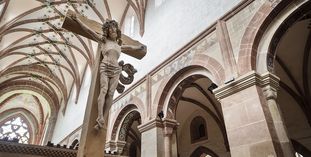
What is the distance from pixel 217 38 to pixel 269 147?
110 inches

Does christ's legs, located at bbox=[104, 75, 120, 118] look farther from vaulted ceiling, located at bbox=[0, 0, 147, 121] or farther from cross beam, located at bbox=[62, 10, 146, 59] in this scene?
vaulted ceiling, located at bbox=[0, 0, 147, 121]

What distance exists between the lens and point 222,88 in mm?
4816

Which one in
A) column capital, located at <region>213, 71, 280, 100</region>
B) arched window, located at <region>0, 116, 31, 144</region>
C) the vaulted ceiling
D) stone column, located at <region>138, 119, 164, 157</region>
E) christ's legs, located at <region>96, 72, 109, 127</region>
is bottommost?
christ's legs, located at <region>96, 72, 109, 127</region>

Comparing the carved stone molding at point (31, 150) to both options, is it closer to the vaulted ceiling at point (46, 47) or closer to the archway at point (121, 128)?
the archway at point (121, 128)

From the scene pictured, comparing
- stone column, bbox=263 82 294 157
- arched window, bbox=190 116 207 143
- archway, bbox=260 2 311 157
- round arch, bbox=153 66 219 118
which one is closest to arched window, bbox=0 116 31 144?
arched window, bbox=190 116 207 143

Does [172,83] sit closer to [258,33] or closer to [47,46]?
[258,33]

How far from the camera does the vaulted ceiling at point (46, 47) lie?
37.4 ft

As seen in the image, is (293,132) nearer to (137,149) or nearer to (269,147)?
(269,147)

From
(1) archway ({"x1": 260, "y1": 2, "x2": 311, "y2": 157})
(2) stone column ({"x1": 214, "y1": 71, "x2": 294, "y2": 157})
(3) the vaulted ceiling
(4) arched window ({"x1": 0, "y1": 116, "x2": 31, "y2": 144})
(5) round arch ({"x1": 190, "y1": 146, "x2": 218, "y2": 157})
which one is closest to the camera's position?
(2) stone column ({"x1": 214, "y1": 71, "x2": 294, "y2": 157})

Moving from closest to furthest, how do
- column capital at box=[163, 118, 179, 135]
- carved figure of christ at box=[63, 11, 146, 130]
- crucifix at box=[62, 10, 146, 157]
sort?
crucifix at box=[62, 10, 146, 157]
carved figure of christ at box=[63, 11, 146, 130]
column capital at box=[163, 118, 179, 135]

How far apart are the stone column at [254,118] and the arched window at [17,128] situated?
21.0 m

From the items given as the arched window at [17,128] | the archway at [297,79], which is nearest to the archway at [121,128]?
the archway at [297,79]

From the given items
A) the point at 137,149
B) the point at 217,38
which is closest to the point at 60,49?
the point at 137,149

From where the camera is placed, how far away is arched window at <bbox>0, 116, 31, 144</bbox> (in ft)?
68.5
